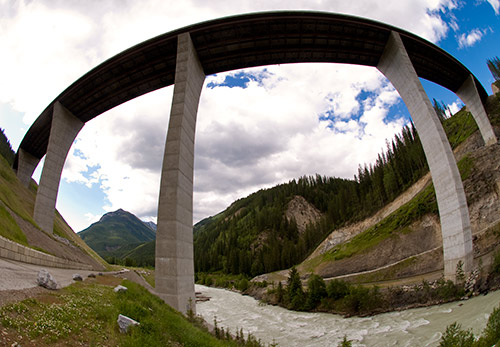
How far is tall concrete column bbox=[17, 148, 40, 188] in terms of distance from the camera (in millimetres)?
37125

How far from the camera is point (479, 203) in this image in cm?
2989

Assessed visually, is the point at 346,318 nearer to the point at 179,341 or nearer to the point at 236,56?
the point at 179,341

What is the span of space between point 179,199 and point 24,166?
36454 millimetres

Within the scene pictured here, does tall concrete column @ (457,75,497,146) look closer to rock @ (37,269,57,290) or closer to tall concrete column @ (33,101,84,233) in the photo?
rock @ (37,269,57,290)

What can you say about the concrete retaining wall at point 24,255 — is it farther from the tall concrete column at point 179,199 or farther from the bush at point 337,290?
the bush at point 337,290

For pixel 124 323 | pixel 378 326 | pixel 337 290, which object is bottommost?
pixel 378 326

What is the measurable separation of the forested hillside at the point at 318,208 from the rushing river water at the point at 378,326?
41929mm

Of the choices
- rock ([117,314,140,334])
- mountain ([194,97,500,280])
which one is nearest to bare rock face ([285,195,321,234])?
mountain ([194,97,500,280])

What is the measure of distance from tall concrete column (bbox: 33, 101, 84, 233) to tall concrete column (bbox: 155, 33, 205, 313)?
16.5 m

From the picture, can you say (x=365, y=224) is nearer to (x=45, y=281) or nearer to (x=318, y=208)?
(x=45, y=281)

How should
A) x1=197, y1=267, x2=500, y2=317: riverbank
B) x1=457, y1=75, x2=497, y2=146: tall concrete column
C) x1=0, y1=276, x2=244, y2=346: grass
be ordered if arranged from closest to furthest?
x1=0, y1=276, x2=244, y2=346: grass
x1=197, y1=267, x2=500, y2=317: riverbank
x1=457, y1=75, x2=497, y2=146: tall concrete column

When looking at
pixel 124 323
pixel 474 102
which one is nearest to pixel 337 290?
pixel 474 102

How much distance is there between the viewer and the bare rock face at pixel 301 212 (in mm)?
135250

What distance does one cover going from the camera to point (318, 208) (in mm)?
144250
